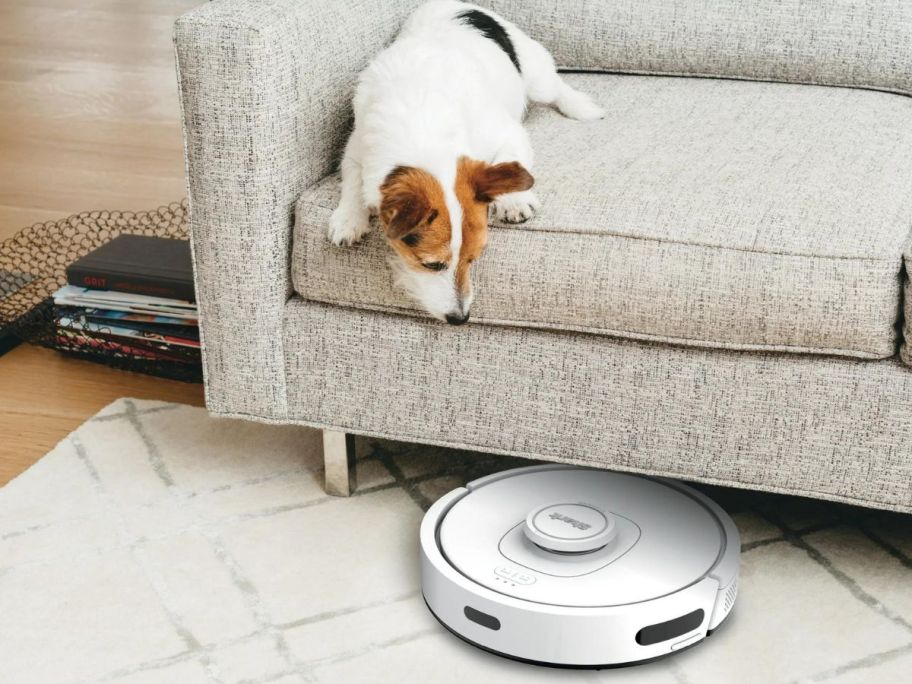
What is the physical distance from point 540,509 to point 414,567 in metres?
0.26

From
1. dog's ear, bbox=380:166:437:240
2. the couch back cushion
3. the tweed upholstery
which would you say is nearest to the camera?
dog's ear, bbox=380:166:437:240

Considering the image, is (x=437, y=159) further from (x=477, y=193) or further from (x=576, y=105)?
(x=576, y=105)

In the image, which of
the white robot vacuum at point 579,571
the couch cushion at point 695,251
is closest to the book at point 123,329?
the couch cushion at point 695,251

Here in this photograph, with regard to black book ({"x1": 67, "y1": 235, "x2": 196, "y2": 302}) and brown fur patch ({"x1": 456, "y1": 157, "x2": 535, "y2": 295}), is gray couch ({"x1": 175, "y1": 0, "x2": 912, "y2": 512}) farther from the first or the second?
black book ({"x1": 67, "y1": 235, "x2": 196, "y2": 302})

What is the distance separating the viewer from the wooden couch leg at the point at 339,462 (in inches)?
80.2

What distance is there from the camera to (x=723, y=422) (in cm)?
176

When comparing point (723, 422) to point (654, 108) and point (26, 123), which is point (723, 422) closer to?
point (654, 108)

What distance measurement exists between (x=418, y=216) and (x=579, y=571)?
0.57 metres

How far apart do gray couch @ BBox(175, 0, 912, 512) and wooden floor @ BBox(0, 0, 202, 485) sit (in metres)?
0.58

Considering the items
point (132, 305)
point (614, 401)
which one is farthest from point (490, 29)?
point (132, 305)

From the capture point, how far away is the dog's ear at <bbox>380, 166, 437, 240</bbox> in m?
1.61

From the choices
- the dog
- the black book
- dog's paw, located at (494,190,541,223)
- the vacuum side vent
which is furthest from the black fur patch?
the vacuum side vent

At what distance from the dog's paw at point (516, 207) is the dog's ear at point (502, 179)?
62 millimetres

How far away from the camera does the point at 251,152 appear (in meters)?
1.83
